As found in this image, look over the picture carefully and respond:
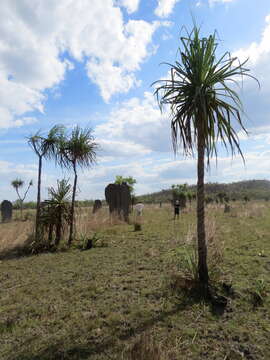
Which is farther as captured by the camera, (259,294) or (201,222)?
(201,222)

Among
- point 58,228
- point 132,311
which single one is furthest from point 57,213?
point 132,311

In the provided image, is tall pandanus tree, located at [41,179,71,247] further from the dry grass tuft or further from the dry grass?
the dry grass tuft

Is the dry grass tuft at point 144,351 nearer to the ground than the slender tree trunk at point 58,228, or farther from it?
nearer to the ground

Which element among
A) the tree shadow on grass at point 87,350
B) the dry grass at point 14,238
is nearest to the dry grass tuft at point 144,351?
the tree shadow on grass at point 87,350

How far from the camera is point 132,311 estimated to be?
371cm

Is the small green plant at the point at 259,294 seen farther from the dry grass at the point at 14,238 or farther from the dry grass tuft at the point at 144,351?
the dry grass at the point at 14,238

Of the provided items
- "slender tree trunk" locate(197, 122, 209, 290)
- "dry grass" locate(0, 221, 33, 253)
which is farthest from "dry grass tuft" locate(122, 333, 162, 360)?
"dry grass" locate(0, 221, 33, 253)

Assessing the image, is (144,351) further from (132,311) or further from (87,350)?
(132,311)

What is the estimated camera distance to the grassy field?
2.82 metres

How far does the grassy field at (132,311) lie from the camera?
282 cm

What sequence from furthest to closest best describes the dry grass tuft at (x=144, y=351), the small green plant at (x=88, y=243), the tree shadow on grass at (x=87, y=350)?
the small green plant at (x=88, y=243)
the tree shadow on grass at (x=87, y=350)
the dry grass tuft at (x=144, y=351)

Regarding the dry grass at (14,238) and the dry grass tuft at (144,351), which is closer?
the dry grass tuft at (144,351)

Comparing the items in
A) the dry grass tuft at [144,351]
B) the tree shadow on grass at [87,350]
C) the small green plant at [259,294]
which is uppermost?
the small green plant at [259,294]

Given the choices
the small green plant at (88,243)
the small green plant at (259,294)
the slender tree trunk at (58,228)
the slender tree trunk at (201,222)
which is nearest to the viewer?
the small green plant at (259,294)
